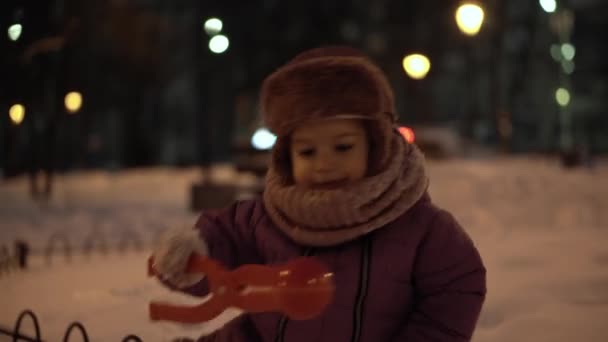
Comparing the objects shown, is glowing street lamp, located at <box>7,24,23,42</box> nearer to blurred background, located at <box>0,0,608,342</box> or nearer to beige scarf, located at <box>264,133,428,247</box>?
blurred background, located at <box>0,0,608,342</box>

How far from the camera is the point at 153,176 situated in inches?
685

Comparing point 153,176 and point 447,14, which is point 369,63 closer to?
point 153,176

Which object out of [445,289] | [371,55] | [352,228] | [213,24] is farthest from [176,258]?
[371,55]

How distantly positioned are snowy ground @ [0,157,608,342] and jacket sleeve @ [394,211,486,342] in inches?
45.7

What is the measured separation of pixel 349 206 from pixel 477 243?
4360 mm

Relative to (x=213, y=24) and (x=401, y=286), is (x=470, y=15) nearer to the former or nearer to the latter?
(x=213, y=24)

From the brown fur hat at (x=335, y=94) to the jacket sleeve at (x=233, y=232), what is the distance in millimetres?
307

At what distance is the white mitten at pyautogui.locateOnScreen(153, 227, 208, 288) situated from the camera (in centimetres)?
224

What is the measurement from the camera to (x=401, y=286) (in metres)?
2.31

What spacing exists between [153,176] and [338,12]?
30.3ft

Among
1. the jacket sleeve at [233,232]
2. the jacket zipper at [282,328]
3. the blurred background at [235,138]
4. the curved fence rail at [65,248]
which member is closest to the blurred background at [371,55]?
the blurred background at [235,138]

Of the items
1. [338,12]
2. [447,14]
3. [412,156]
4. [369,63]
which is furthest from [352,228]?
[447,14]

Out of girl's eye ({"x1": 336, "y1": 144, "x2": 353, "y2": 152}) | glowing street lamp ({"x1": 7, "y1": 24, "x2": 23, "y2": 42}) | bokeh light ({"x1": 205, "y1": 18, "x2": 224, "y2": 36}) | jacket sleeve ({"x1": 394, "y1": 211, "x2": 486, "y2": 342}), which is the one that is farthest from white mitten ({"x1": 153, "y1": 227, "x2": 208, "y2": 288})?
bokeh light ({"x1": 205, "y1": 18, "x2": 224, "y2": 36})

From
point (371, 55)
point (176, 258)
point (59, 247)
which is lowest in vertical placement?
point (59, 247)
